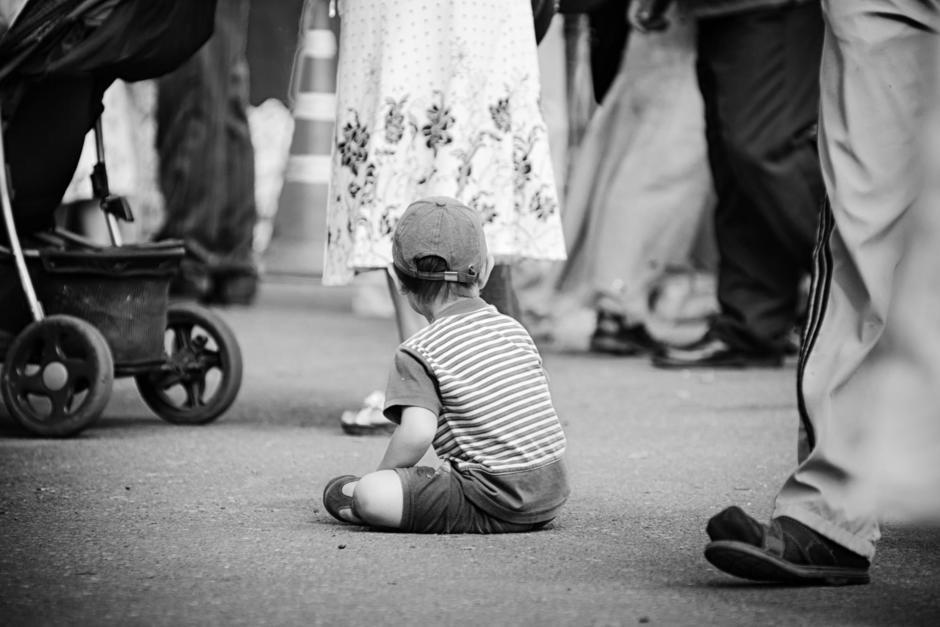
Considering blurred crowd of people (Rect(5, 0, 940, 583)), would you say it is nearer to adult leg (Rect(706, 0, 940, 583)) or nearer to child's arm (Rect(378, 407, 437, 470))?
adult leg (Rect(706, 0, 940, 583))

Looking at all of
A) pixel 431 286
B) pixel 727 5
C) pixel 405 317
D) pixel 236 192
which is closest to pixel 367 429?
pixel 405 317

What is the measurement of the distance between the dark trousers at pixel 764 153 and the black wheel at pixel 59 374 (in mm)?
2717

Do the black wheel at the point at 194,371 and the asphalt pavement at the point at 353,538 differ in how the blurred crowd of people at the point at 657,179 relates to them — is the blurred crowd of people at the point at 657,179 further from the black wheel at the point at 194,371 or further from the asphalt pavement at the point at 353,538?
the black wheel at the point at 194,371

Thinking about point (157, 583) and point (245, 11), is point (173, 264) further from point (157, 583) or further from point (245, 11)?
point (245, 11)

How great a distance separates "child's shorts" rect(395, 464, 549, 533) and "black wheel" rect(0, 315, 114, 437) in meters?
1.33

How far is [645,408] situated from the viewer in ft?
16.6

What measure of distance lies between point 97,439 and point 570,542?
1693 millimetres

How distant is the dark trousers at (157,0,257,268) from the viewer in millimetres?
Answer: 8547

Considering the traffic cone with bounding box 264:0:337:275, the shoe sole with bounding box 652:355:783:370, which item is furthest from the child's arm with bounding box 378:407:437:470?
the traffic cone with bounding box 264:0:337:275

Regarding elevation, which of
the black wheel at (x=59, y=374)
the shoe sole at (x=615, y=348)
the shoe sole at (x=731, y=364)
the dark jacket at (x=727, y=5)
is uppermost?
the dark jacket at (x=727, y=5)

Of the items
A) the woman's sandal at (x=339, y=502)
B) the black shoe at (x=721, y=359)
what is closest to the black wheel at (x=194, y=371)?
the woman's sandal at (x=339, y=502)

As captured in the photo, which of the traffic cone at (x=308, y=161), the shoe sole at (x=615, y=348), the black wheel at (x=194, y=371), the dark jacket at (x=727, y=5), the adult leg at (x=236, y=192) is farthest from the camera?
the traffic cone at (x=308, y=161)

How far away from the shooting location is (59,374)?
4137 mm

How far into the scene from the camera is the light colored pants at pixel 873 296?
2.57 metres
